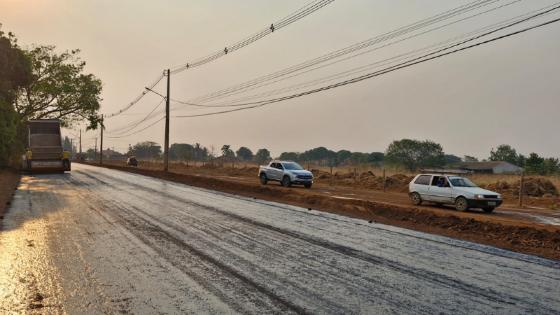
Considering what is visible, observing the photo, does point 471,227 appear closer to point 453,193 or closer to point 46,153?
point 453,193

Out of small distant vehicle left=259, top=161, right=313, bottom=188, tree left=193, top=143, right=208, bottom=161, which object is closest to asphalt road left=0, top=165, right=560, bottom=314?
small distant vehicle left=259, top=161, right=313, bottom=188

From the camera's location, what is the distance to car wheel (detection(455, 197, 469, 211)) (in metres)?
19.7

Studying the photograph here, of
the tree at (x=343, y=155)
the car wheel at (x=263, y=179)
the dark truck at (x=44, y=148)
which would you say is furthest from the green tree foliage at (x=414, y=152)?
the dark truck at (x=44, y=148)

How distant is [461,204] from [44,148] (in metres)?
30.9

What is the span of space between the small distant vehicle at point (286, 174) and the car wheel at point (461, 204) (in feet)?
39.4

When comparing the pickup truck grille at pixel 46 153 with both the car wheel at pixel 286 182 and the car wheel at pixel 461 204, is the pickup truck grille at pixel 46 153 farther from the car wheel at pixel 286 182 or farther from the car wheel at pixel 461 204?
the car wheel at pixel 461 204

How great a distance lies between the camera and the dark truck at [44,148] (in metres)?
34.5

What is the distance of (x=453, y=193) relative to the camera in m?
20.4

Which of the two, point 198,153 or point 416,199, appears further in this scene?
point 198,153

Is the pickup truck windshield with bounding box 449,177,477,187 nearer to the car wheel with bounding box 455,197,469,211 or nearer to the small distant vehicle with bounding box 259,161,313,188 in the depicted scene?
the car wheel with bounding box 455,197,469,211

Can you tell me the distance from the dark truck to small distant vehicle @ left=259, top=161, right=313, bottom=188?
661 inches

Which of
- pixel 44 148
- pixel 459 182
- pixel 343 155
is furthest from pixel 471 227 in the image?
pixel 343 155

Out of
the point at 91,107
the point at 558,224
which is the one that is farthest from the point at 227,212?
the point at 91,107

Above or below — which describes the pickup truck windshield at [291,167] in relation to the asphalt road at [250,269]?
above
